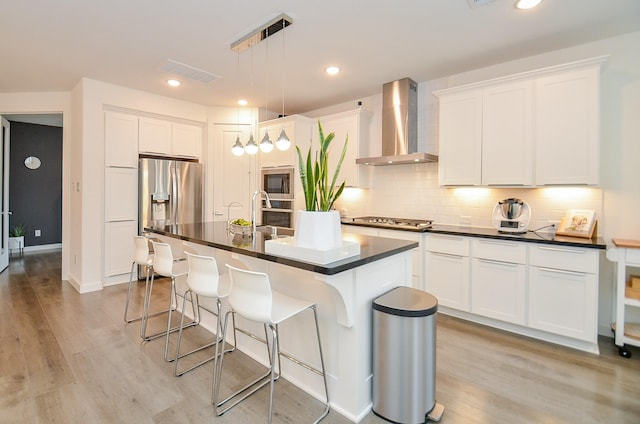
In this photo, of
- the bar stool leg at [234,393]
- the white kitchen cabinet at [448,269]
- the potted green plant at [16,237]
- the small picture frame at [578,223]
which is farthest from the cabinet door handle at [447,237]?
the potted green plant at [16,237]

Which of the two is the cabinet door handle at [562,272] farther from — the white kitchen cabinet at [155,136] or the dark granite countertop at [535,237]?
the white kitchen cabinet at [155,136]

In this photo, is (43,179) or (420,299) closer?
(420,299)

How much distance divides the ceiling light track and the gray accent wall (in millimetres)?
6149

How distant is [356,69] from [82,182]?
12.3 feet

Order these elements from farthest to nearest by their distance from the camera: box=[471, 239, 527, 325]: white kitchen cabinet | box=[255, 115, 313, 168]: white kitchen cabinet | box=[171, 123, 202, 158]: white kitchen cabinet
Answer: box=[171, 123, 202, 158]: white kitchen cabinet
box=[255, 115, 313, 168]: white kitchen cabinet
box=[471, 239, 527, 325]: white kitchen cabinet

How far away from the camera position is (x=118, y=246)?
14.6 ft

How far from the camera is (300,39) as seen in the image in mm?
2961

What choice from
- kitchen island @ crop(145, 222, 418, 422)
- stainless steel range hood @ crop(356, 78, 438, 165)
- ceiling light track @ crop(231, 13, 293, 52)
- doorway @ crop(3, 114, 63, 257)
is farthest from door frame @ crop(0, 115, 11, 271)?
stainless steel range hood @ crop(356, 78, 438, 165)

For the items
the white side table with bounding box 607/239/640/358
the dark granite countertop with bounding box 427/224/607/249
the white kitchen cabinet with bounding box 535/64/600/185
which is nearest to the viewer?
the white side table with bounding box 607/239/640/358

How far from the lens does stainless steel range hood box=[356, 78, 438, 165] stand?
3945 millimetres

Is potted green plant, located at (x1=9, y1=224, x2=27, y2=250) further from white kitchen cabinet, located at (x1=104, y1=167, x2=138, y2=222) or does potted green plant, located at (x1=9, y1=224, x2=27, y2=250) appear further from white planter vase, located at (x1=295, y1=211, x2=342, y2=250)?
white planter vase, located at (x1=295, y1=211, x2=342, y2=250)

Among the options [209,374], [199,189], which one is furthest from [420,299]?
[199,189]

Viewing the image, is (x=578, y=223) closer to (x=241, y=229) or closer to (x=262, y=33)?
(x=241, y=229)

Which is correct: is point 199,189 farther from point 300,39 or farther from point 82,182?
point 300,39
